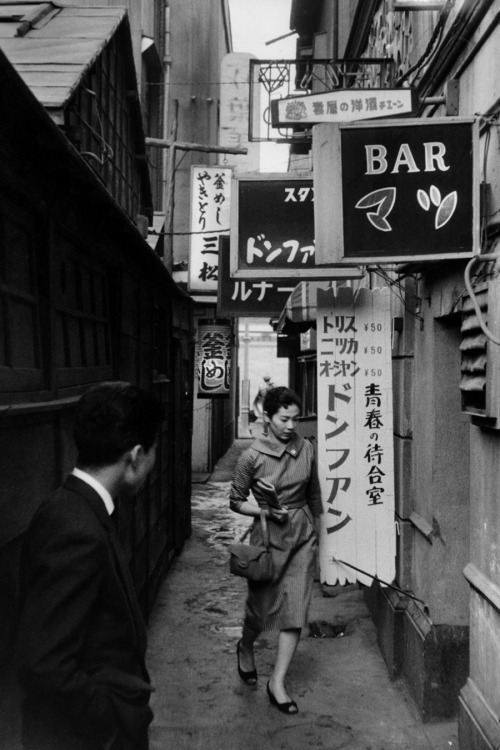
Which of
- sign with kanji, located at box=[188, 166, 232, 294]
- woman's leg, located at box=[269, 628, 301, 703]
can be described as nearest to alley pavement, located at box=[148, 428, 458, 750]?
woman's leg, located at box=[269, 628, 301, 703]

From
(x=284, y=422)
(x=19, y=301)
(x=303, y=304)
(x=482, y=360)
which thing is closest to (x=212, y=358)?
(x=303, y=304)

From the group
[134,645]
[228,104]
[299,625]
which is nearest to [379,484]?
[299,625]

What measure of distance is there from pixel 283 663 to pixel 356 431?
2004mm

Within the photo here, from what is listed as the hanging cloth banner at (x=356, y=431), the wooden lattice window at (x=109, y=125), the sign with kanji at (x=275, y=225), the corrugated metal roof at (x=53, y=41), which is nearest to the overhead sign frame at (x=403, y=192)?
the sign with kanji at (x=275, y=225)

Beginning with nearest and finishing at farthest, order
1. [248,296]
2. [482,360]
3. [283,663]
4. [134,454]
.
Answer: [134,454], [482,360], [283,663], [248,296]

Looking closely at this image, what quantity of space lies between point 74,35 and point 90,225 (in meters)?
4.53

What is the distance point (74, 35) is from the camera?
8.73 metres

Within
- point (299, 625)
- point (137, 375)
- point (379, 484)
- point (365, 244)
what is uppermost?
point (365, 244)

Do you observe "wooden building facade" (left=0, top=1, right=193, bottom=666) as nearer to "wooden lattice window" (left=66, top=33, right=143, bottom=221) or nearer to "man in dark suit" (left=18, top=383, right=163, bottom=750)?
"wooden lattice window" (left=66, top=33, right=143, bottom=221)

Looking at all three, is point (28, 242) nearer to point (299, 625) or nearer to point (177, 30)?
point (299, 625)

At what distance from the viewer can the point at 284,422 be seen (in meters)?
6.17

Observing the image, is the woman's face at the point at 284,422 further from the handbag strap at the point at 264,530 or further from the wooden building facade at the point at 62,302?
the wooden building facade at the point at 62,302

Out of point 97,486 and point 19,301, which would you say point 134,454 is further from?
point 19,301

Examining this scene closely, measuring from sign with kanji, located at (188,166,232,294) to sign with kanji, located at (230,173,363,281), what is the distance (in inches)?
228
